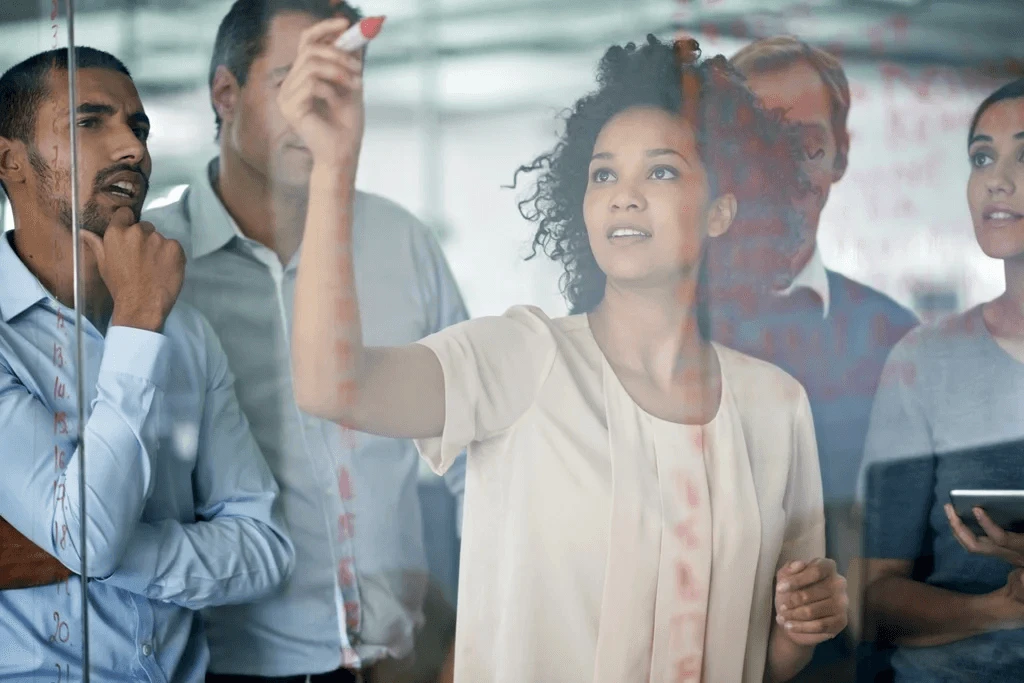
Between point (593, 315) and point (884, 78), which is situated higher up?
point (884, 78)

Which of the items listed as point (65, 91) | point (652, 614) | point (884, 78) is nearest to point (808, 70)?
point (884, 78)

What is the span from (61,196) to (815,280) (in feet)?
3.35

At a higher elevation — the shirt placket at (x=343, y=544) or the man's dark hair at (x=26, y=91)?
the man's dark hair at (x=26, y=91)

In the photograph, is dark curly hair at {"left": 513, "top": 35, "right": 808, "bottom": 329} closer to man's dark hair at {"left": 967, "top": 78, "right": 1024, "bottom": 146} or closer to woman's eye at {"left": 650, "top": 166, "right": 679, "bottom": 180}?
woman's eye at {"left": 650, "top": 166, "right": 679, "bottom": 180}

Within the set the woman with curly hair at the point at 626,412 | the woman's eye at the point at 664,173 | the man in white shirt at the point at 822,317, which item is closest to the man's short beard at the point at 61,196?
the woman with curly hair at the point at 626,412

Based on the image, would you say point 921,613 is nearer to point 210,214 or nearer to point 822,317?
point 822,317

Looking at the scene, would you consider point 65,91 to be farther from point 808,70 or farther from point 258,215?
point 808,70

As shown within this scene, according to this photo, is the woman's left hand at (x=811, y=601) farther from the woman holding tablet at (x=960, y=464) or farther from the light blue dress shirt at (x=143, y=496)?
the light blue dress shirt at (x=143, y=496)

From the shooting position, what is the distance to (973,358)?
1.39 meters

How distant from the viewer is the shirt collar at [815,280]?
1.35 metres

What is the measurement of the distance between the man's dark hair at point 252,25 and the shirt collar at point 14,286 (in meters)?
0.33

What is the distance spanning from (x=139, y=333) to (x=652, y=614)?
757mm

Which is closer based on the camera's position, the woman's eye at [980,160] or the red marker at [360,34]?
the red marker at [360,34]

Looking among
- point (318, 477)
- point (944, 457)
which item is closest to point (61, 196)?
point (318, 477)
